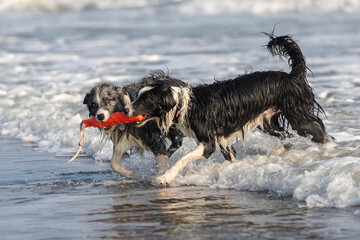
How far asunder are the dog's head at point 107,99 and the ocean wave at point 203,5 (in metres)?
30.2

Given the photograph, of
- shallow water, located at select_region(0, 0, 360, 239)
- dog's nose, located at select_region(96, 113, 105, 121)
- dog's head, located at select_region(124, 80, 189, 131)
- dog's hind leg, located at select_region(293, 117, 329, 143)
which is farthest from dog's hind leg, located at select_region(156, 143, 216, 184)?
dog's hind leg, located at select_region(293, 117, 329, 143)

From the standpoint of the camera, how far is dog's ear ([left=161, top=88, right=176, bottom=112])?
696 centimetres

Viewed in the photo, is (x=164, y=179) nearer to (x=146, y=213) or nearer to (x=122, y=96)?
(x=122, y=96)

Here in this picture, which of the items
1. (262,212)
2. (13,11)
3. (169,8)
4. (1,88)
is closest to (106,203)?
(262,212)

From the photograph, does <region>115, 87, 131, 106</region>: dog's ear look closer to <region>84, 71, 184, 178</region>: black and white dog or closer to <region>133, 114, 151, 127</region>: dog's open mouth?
<region>84, 71, 184, 178</region>: black and white dog

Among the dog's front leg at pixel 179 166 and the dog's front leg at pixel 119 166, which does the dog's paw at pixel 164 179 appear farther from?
the dog's front leg at pixel 119 166

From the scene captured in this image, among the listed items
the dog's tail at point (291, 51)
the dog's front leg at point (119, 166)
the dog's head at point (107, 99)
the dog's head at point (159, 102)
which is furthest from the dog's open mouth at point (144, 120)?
the dog's tail at point (291, 51)

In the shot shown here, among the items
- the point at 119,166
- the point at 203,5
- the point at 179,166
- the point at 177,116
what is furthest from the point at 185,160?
the point at 203,5

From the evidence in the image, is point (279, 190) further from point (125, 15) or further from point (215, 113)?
point (125, 15)

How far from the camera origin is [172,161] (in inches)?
335

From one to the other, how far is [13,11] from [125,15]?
10.8 m

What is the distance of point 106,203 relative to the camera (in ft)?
21.1

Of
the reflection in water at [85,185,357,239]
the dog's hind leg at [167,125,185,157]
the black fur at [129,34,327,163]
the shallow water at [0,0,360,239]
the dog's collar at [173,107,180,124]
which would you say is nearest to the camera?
the reflection in water at [85,185,357,239]

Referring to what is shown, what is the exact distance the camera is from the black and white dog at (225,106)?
23.0ft
